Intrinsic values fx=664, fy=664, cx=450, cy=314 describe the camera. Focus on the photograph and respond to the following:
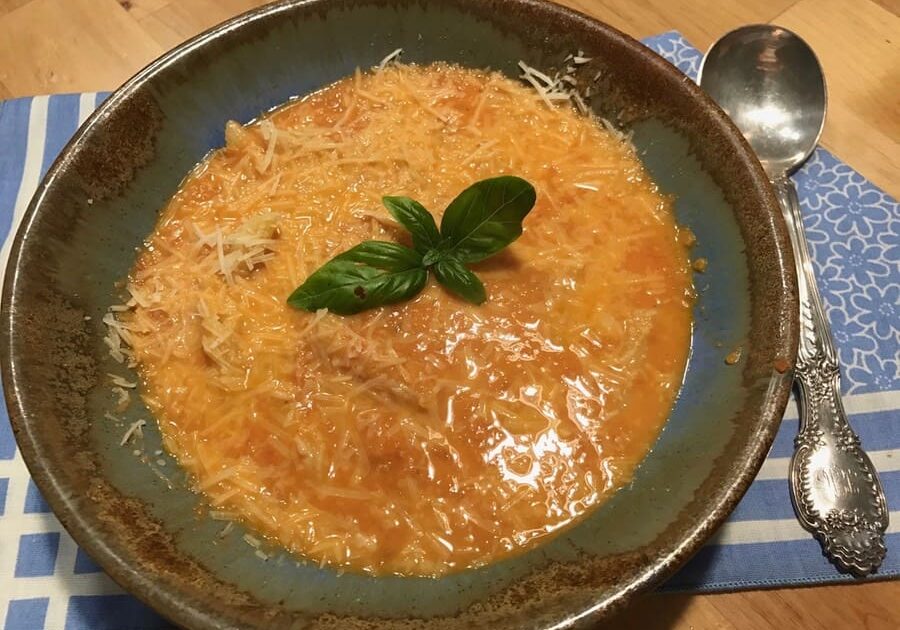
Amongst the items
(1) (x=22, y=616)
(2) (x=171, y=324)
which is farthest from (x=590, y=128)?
(1) (x=22, y=616)

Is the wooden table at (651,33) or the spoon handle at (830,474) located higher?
the wooden table at (651,33)

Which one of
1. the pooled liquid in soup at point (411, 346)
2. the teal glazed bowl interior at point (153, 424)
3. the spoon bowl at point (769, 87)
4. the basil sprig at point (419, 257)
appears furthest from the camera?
the spoon bowl at point (769, 87)

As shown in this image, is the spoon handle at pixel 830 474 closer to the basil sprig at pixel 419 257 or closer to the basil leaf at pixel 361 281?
the basil sprig at pixel 419 257

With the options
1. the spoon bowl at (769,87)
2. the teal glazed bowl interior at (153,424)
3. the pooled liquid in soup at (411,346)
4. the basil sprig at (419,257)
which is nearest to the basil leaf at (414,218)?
the basil sprig at (419,257)

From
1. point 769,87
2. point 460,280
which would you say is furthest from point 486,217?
point 769,87

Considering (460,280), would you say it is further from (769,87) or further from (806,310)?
(769,87)


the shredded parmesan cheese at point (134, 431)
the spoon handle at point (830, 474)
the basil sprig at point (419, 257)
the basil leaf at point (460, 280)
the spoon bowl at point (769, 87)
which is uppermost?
the basil sprig at point (419, 257)

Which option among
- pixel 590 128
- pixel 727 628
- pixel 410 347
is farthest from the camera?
pixel 590 128

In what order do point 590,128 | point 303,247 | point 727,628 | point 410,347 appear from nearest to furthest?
point 727,628, point 410,347, point 303,247, point 590,128

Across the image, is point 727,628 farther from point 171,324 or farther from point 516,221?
point 171,324
